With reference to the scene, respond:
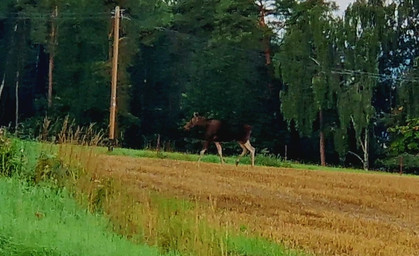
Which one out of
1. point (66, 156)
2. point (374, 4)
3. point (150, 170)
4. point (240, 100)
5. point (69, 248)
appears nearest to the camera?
point (69, 248)

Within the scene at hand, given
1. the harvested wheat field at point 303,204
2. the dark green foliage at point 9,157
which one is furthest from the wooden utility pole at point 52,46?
the dark green foliage at point 9,157

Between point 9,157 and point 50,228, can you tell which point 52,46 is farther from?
point 50,228

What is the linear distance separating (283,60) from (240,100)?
215 inches

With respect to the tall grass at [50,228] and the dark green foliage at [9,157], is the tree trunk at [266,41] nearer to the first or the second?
the dark green foliage at [9,157]

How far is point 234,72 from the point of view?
47969mm

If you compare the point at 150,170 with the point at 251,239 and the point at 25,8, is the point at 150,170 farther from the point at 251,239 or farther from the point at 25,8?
the point at 25,8

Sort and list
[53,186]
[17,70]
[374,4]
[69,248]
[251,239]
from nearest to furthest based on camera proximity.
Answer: [69,248], [251,239], [53,186], [374,4], [17,70]

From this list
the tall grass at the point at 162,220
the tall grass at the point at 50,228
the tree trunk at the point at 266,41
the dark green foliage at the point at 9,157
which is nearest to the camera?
the tall grass at the point at 50,228

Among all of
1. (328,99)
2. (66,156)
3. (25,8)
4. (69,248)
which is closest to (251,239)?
(69,248)

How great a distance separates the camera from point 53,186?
30.0ft

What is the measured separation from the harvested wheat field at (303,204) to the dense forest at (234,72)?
23.4m

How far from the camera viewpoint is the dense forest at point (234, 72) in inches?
1619

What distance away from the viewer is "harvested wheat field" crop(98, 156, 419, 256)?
8789 mm

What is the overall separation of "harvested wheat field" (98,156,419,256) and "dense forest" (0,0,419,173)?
2341 cm
